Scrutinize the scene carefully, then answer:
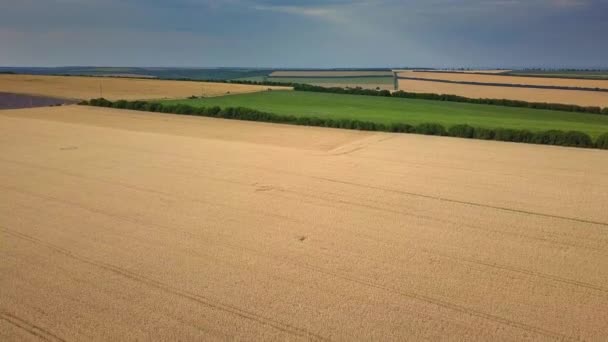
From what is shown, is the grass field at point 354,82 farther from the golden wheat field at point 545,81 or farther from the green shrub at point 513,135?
the green shrub at point 513,135

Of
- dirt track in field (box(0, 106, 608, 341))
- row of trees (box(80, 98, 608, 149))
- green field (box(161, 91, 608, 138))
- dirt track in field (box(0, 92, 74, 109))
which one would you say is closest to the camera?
dirt track in field (box(0, 106, 608, 341))

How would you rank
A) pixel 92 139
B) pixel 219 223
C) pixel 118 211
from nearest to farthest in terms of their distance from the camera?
pixel 219 223
pixel 118 211
pixel 92 139

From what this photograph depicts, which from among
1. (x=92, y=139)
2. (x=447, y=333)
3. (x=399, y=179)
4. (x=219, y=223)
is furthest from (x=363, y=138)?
(x=447, y=333)

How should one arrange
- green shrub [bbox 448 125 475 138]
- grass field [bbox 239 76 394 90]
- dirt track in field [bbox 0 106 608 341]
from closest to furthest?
dirt track in field [bbox 0 106 608 341] < green shrub [bbox 448 125 475 138] < grass field [bbox 239 76 394 90]

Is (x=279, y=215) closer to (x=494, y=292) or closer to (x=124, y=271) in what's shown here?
(x=124, y=271)

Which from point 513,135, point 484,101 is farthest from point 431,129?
point 484,101

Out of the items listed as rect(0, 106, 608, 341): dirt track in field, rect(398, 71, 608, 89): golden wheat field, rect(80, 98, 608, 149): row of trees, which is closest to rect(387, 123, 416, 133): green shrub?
rect(80, 98, 608, 149): row of trees

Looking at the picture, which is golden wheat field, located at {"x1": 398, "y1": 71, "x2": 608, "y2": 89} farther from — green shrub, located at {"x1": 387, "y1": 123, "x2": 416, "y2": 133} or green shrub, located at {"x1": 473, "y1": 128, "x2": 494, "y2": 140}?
green shrub, located at {"x1": 387, "y1": 123, "x2": 416, "y2": 133}
